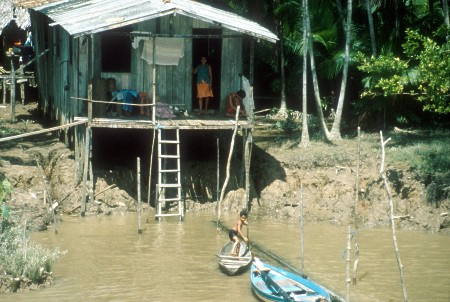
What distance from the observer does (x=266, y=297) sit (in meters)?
14.3

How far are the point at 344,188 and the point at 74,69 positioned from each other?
6.82 meters

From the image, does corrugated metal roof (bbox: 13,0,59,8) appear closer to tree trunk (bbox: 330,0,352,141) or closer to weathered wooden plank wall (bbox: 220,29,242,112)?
weathered wooden plank wall (bbox: 220,29,242,112)

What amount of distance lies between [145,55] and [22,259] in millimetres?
7015

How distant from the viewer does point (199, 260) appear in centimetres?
1692

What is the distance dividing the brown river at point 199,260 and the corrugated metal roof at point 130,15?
4.26 m

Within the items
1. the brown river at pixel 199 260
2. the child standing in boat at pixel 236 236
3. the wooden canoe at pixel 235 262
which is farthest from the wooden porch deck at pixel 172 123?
the wooden canoe at pixel 235 262

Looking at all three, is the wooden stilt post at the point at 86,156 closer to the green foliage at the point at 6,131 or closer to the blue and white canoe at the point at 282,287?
the green foliage at the point at 6,131

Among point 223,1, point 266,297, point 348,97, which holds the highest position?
point 223,1

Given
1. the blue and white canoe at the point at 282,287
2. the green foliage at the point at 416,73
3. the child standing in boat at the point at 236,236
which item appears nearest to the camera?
the blue and white canoe at the point at 282,287

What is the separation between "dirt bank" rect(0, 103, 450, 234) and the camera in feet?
62.3

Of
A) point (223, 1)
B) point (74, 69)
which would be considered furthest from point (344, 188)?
point (223, 1)

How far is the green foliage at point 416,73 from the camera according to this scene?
1839 cm

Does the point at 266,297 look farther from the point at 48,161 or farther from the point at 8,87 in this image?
the point at 8,87

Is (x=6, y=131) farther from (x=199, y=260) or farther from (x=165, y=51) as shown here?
(x=199, y=260)
